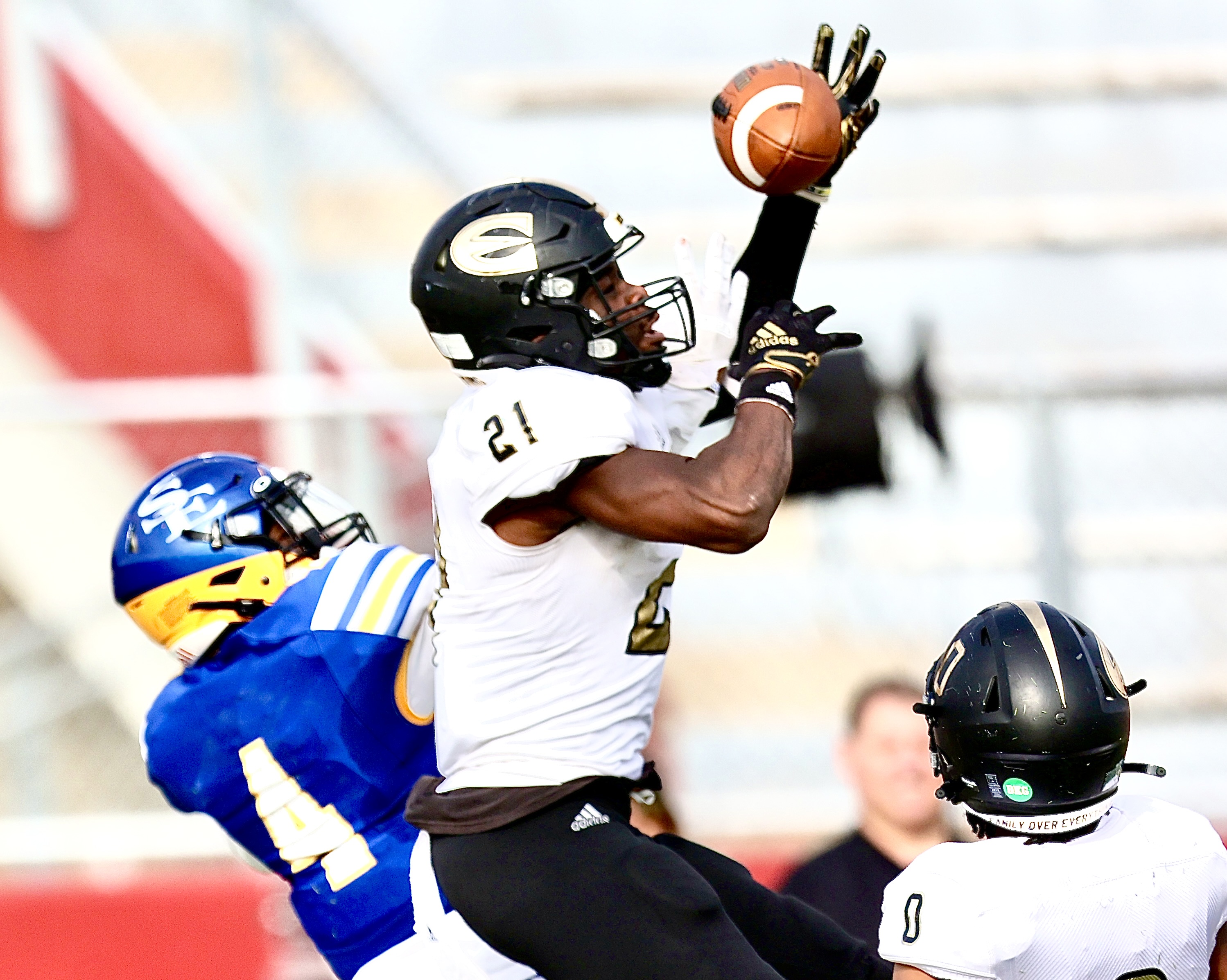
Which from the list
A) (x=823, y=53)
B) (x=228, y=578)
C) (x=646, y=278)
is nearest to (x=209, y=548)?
(x=228, y=578)

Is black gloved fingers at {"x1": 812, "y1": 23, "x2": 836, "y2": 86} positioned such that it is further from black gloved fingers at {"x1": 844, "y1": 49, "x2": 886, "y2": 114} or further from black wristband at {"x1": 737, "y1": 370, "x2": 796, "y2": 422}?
black wristband at {"x1": 737, "y1": 370, "x2": 796, "y2": 422}

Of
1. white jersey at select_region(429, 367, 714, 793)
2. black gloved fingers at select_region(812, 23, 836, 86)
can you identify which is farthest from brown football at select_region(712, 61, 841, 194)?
white jersey at select_region(429, 367, 714, 793)

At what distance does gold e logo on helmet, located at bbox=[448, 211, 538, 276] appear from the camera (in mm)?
2932

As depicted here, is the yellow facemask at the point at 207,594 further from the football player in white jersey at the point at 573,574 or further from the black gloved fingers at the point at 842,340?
the black gloved fingers at the point at 842,340

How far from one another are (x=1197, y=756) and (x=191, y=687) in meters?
3.42

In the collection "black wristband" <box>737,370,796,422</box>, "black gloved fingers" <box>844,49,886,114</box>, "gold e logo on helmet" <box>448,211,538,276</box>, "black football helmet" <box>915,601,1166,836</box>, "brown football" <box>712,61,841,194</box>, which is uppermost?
"black gloved fingers" <box>844,49,886,114</box>

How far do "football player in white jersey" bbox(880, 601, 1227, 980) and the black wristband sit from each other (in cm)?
49

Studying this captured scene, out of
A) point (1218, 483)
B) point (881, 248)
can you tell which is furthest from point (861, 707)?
point (881, 248)

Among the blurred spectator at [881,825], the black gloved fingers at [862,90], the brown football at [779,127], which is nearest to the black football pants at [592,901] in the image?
the brown football at [779,127]

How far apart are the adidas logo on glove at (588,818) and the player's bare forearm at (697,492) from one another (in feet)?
1.51

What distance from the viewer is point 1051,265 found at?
8.18 metres

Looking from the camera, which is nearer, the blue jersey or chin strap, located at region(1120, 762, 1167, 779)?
chin strap, located at region(1120, 762, 1167, 779)

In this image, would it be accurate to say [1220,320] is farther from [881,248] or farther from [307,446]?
[307,446]

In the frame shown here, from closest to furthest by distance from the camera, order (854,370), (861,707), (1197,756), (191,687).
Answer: (191,687), (854,370), (861,707), (1197,756)
